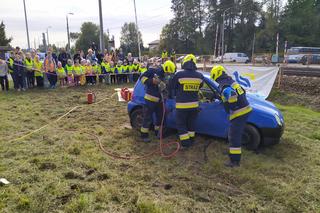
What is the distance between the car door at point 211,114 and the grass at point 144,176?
1.04 feet

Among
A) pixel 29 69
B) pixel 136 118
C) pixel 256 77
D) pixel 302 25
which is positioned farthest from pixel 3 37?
pixel 302 25

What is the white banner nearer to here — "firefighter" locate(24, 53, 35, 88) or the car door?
the car door

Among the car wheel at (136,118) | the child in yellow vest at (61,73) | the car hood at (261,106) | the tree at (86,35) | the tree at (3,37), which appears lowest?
the car wheel at (136,118)

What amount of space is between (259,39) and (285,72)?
40137mm

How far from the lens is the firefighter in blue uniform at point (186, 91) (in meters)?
5.52

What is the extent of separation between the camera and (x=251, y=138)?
563 cm

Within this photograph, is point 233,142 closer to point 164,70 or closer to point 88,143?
point 164,70

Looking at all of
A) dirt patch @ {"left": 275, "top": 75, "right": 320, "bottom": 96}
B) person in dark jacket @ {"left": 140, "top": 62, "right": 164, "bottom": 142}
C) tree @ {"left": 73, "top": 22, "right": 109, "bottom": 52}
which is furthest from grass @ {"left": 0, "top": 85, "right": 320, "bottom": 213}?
tree @ {"left": 73, "top": 22, "right": 109, "bottom": 52}

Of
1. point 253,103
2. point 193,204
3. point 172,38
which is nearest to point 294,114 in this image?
point 253,103

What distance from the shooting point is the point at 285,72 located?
15820mm

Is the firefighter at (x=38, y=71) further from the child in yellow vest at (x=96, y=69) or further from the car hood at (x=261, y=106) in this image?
the car hood at (x=261, y=106)

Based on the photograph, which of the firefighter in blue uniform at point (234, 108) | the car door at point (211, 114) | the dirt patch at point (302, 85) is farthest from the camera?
the dirt patch at point (302, 85)

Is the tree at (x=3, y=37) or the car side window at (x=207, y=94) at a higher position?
the tree at (x=3, y=37)

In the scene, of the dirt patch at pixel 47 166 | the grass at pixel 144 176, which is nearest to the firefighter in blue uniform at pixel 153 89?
the grass at pixel 144 176
